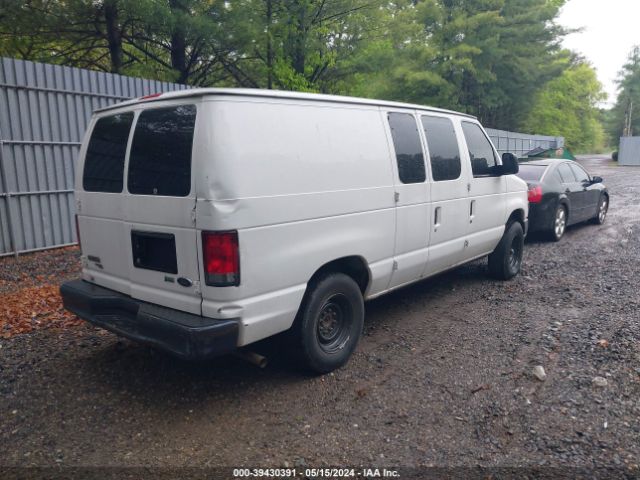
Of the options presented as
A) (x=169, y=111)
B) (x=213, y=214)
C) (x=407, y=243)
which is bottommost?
(x=407, y=243)

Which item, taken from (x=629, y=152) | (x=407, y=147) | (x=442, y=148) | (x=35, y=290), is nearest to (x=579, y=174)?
(x=442, y=148)

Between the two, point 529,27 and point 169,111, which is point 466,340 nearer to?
point 169,111

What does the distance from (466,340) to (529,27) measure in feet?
84.7

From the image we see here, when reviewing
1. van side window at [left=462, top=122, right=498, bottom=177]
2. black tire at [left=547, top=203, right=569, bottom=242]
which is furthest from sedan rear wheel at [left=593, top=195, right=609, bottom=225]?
van side window at [left=462, top=122, right=498, bottom=177]

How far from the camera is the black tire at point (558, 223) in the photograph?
30.8 ft

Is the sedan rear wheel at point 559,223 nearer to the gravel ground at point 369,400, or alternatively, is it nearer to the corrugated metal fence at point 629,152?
the gravel ground at point 369,400

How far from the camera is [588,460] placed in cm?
299

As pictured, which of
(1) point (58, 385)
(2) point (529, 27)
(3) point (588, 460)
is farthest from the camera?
(2) point (529, 27)

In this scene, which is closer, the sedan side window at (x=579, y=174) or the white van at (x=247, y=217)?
the white van at (x=247, y=217)

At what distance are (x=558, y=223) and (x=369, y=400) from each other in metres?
7.35

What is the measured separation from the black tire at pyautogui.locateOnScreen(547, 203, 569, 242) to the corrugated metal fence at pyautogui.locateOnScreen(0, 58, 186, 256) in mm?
8412

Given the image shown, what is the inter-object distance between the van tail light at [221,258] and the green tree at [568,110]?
32.5 metres

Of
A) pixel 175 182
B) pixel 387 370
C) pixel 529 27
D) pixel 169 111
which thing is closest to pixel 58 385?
pixel 175 182

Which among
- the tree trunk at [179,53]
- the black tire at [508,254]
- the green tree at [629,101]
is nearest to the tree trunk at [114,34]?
the tree trunk at [179,53]
